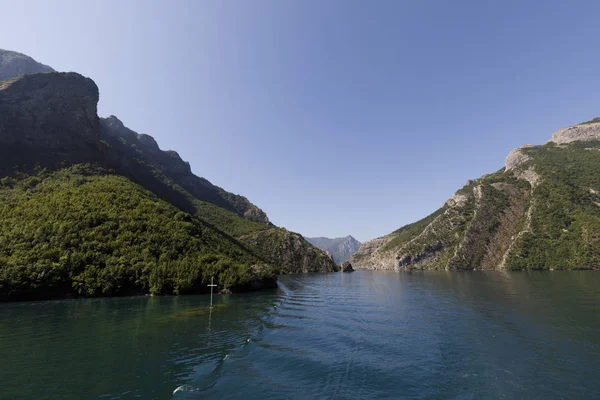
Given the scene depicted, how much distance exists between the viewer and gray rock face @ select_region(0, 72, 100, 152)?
414 ft

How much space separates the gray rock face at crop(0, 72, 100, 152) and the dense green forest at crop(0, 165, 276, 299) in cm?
4050

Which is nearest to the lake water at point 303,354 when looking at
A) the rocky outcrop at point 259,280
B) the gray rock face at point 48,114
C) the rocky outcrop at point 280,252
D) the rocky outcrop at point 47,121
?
the rocky outcrop at point 259,280

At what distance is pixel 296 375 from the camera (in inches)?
811

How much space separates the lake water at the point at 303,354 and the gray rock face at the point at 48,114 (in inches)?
4779

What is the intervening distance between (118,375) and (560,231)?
261 m

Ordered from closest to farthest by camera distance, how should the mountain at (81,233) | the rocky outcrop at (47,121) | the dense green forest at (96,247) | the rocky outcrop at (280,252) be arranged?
the dense green forest at (96,247) → the mountain at (81,233) → the rocky outcrop at (47,121) → the rocky outcrop at (280,252)

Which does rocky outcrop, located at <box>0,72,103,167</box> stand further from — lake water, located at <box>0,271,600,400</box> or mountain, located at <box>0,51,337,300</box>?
lake water, located at <box>0,271,600,400</box>

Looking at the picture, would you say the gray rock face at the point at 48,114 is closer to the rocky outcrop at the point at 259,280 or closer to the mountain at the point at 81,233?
the mountain at the point at 81,233

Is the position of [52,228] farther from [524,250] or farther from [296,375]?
[524,250]

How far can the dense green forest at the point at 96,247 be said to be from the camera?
61844mm

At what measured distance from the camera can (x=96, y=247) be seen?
2813 inches

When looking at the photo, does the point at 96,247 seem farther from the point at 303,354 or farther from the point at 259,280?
the point at 303,354

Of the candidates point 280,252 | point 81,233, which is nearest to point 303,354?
point 81,233

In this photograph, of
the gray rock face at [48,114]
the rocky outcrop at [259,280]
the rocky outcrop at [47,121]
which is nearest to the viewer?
the rocky outcrop at [259,280]
